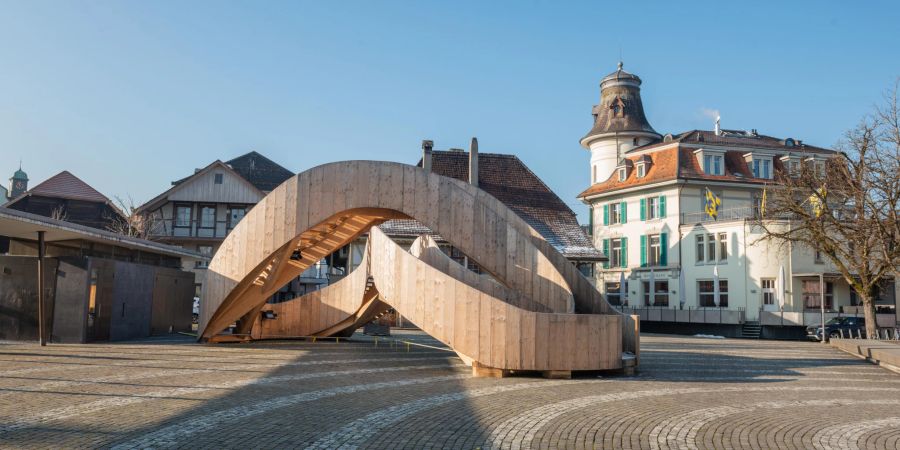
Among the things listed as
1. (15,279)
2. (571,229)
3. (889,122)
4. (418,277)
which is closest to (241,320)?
(15,279)

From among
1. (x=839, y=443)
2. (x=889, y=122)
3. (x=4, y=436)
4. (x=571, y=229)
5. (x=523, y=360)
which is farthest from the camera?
(x=571, y=229)

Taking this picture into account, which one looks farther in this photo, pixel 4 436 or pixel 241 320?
pixel 241 320

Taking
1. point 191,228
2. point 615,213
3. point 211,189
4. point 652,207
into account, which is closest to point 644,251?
point 652,207

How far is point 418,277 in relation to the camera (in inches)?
614

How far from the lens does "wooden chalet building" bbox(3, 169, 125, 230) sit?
48.3m

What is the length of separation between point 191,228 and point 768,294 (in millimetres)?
35999

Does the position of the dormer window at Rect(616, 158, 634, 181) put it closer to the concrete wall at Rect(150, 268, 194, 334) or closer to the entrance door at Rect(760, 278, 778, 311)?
the entrance door at Rect(760, 278, 778, 311)

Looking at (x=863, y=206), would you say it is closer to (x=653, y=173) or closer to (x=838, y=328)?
(x=838, y=328)

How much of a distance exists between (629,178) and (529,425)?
1690 inches

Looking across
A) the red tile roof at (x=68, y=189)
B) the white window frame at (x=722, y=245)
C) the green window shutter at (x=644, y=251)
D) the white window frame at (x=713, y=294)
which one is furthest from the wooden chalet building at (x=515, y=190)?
the red tile roof at (x=68, y=189)

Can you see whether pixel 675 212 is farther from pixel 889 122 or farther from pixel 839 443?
pixel 839 443

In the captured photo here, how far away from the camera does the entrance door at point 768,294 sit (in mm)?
41375

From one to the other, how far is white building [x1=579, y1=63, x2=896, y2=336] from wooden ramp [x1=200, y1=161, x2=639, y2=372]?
25325 millimetres

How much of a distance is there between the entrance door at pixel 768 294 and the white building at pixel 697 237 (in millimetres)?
58
